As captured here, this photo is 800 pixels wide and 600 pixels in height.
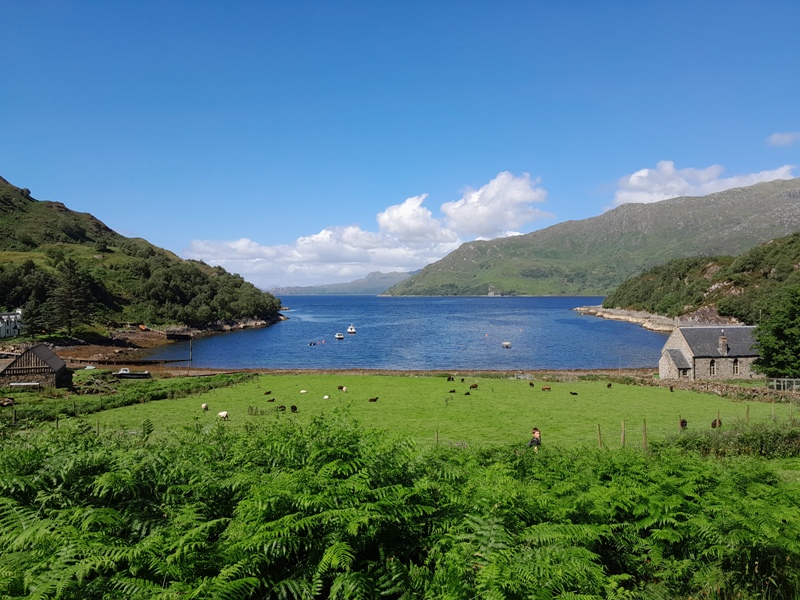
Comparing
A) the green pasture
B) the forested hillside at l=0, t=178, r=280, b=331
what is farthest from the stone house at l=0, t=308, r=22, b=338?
the green pasture

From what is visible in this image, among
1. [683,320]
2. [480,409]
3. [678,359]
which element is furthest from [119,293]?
[683,320]

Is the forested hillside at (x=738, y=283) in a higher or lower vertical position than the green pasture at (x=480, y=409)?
higher

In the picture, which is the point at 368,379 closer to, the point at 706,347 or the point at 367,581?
the point at 706,347

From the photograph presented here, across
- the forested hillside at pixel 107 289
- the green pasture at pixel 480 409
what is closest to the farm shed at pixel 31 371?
the green pasture at pixel 480 409

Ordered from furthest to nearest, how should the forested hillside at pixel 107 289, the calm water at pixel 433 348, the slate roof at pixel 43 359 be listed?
the forested hillside at pixel 107 289, the calm water at pixel 433 348, the slate roof at pixel 43 359

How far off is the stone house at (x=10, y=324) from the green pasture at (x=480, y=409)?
251 ft

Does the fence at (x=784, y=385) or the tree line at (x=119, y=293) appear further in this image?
the tree line at (x=119, y=293)

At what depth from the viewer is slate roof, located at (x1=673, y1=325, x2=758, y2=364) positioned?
60.6m

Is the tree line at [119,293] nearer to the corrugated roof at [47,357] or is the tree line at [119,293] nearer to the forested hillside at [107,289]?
the forested hillside at [107,289]

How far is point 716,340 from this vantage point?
6194cm

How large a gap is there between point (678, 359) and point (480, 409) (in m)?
34.7

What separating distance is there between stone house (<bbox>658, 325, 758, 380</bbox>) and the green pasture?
9.98 meters

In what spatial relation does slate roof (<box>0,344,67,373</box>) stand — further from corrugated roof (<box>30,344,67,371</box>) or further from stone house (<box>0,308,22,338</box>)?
stone house (<box>0,308,22,338</box>)

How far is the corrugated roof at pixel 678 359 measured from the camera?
A: 60.5m
